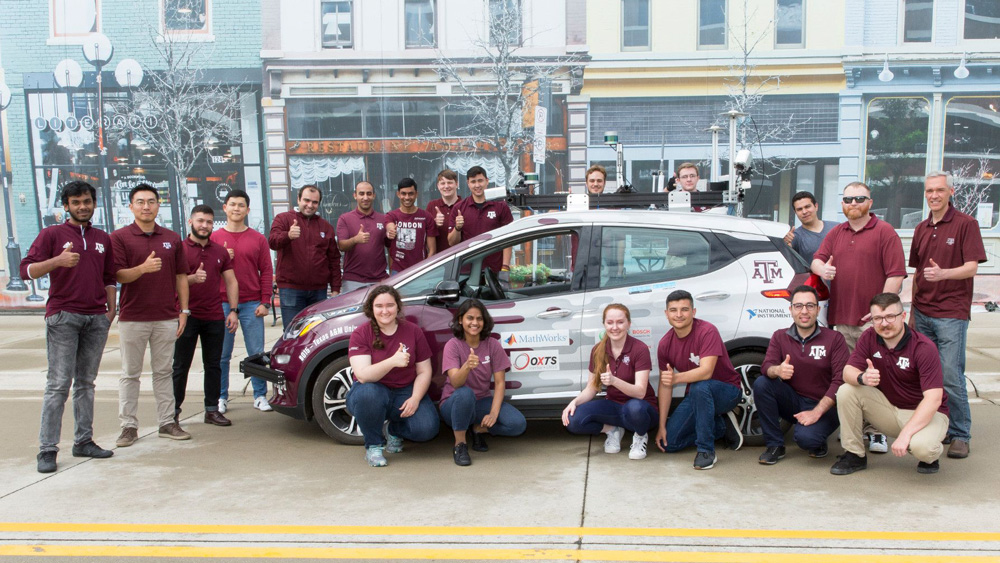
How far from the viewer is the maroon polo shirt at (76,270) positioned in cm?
501

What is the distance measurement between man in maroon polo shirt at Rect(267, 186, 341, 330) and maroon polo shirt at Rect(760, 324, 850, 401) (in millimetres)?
3804

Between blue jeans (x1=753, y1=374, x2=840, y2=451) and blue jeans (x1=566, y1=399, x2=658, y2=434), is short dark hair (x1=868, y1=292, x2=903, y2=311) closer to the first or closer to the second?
blue jeans (x1=753, y1=374, x2=840, y2=451)

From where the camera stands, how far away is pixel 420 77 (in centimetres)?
1242

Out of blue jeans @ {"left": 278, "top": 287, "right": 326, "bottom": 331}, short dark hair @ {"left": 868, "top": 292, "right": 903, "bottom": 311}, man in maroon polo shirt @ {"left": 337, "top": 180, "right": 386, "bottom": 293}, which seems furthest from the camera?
man in maroon polo shirt @ {"left": 337, "top": 180, "right": 386, "bottom": 293}

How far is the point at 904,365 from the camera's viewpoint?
4629 millimetres

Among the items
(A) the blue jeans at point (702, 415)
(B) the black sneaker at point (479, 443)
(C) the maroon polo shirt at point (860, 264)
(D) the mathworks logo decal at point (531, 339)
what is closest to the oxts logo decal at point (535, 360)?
(D) the mathworks logo decal at point (531, 339)

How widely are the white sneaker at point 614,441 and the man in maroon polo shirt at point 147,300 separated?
3031mm

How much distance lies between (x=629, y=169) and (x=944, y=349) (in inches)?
290

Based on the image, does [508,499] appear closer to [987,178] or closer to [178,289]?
[178,289]

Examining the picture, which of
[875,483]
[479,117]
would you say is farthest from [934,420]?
[479,117]

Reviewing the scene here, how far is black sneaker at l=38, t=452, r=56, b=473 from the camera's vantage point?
16.5 feet

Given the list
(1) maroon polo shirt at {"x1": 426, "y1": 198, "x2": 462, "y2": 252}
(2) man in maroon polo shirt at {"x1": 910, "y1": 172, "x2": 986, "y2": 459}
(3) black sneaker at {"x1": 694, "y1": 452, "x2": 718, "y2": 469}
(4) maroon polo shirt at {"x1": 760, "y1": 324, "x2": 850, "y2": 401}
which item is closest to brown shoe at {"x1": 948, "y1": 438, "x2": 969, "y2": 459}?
(2) man in maroon polo shirt at {"x1": 910, "y1": 172, "x2": 986, "y2": 459}

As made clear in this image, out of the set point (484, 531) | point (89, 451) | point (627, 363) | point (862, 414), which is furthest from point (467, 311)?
point (89, 451)

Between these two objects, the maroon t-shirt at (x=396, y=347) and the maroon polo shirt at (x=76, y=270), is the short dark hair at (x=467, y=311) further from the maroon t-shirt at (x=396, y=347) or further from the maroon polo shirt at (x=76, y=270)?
the maroon polo shirt at (x=76, y=270)
